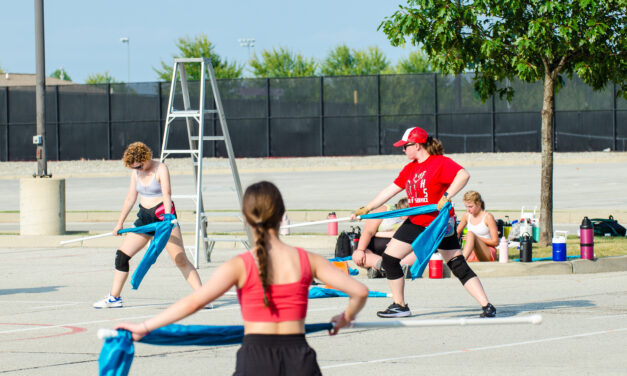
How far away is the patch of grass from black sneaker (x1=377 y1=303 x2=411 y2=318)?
17.3 feet

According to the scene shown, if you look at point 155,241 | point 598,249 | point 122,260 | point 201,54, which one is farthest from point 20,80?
point 155,241

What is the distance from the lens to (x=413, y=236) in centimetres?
912

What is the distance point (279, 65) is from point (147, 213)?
77.2 metres

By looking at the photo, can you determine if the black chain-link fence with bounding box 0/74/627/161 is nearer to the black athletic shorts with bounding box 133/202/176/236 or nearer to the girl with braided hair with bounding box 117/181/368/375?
the black athletic shorts with bounding box 133/202/176/236

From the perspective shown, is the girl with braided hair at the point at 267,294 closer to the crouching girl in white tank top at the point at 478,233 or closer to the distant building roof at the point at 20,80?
the crouching girl in white tank top at the point at 478,233

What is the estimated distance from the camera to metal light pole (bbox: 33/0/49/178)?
18766mm

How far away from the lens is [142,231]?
32.8 ft

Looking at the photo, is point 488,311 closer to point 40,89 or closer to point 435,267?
Result: point 435,267

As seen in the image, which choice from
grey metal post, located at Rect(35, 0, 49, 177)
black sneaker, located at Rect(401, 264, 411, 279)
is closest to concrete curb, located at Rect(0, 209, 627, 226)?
grey metal post, located at Rect(35, 0, 49, 177)

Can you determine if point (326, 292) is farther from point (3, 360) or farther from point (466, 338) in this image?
point (3, 360)

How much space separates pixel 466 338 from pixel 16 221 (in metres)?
18.2

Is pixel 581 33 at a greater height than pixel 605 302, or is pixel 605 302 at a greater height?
pixel 581 33

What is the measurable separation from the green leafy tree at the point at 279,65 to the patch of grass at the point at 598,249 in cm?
7103

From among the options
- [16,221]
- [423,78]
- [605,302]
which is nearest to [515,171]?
[423,78]
